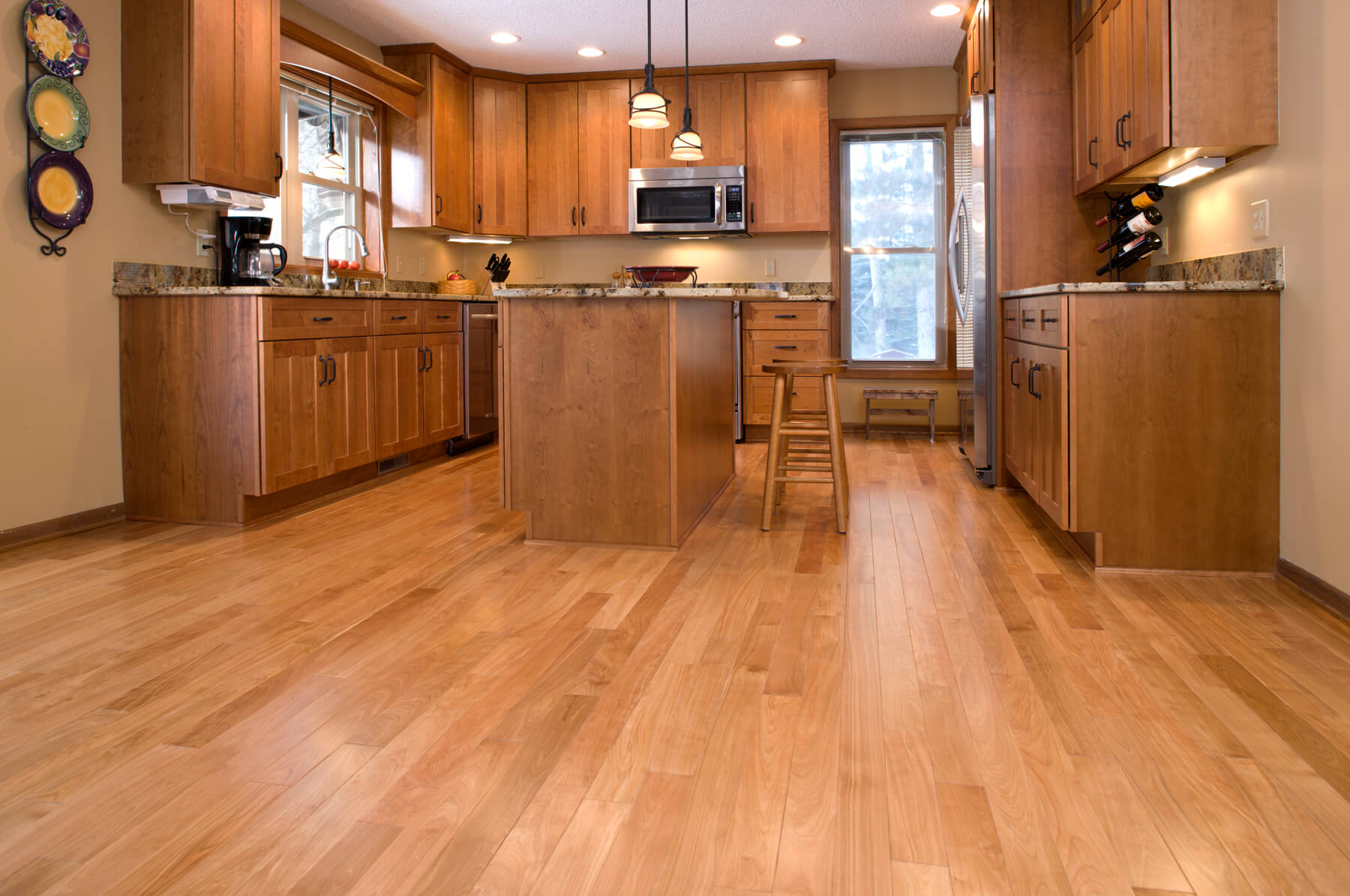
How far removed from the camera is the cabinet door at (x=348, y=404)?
4.17 metres

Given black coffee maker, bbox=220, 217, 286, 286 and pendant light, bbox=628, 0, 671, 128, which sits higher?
pendant light, bbox=628, 0, 671, 128

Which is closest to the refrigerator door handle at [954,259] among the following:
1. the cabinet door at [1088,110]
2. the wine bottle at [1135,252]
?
the cabinet door at [1088,110]

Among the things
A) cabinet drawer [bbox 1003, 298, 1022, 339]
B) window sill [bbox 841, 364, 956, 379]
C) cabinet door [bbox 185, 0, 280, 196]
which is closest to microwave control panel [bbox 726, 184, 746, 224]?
window sill [bbox 841, 364, 956, 379]

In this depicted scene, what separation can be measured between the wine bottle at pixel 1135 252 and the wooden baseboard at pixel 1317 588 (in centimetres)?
134

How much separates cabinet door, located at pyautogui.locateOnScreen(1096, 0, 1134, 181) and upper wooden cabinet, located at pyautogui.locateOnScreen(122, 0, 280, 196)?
3.26 meters

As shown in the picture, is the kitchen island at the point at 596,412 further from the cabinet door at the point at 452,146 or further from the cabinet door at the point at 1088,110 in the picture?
the cabinet door at the point at 452,146

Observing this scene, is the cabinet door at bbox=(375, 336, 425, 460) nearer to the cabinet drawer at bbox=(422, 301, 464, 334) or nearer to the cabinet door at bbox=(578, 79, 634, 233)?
the cabinet drawer at bbox=(422, 301, 464, 334)

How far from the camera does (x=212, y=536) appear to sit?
3.53 m

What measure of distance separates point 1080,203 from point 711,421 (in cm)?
185

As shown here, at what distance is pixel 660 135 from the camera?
21.2 ft

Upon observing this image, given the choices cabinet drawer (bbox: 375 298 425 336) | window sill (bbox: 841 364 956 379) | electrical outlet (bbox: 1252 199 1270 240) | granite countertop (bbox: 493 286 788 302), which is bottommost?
window sill (bbox: 841 364 956 379)

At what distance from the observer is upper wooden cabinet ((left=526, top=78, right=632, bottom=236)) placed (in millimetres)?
6551

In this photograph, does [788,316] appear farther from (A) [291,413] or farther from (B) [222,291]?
Answer: (B) [222,291]

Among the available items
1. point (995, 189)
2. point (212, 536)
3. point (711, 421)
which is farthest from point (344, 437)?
point (995, 189)
